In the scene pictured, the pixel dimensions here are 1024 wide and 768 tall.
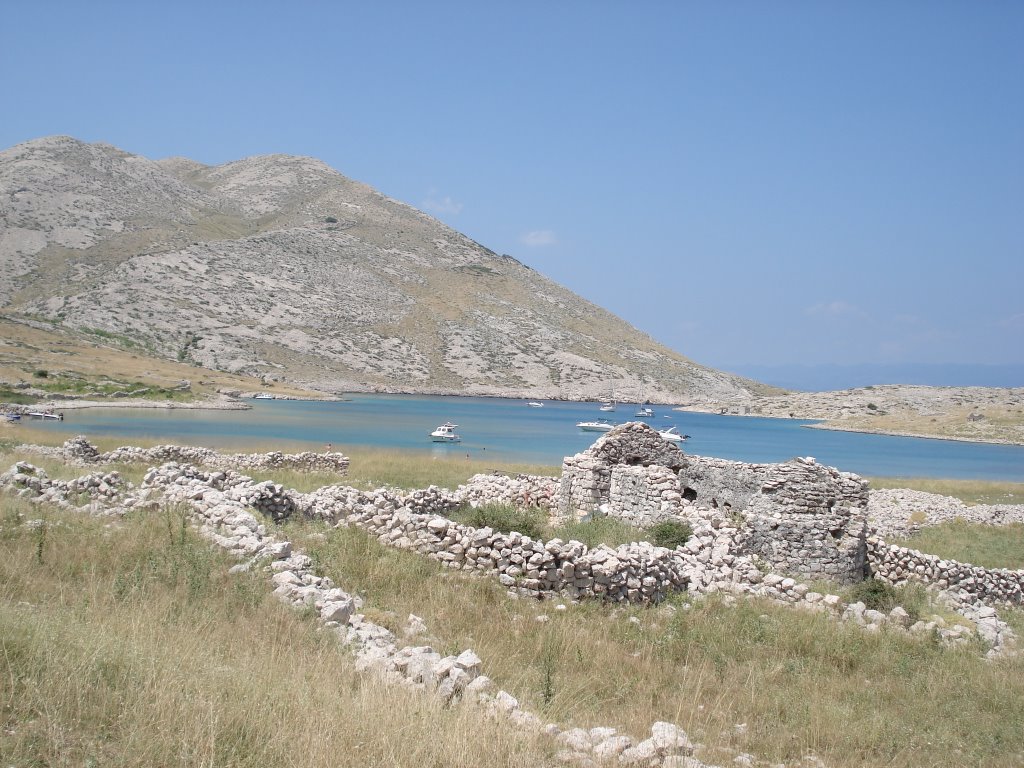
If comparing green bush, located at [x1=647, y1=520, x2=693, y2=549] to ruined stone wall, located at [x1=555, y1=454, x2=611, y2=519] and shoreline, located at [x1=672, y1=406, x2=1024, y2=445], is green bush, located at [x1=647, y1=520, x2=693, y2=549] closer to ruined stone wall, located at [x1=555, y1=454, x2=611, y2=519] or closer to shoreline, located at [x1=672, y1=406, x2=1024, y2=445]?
ruined stone wall, located at [x1=555, y1=454, x2=611, y2=519]

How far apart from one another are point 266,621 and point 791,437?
93324 mm

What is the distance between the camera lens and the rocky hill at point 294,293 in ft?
369

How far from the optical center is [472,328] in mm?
145250

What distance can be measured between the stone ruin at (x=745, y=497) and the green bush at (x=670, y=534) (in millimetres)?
1163

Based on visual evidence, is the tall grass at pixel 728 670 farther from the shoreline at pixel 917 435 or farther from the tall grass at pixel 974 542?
the shoreline at pixel 917 435

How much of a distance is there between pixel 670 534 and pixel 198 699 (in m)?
11.5

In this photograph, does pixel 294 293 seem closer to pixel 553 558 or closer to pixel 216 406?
pixel 216 406

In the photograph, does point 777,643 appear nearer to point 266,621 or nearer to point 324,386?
point 266,621

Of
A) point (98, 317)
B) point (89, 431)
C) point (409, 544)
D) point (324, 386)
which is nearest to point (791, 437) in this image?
point (324, 386)

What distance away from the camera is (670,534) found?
48.4 feet

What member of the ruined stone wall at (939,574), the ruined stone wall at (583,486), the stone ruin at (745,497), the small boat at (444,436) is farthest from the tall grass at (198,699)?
the small boat at (444,436)

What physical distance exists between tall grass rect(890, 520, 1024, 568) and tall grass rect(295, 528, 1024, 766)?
1121 centimetres

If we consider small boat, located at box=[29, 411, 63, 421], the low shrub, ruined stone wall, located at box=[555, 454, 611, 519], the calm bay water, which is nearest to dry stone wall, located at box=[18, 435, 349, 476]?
the calm bay water

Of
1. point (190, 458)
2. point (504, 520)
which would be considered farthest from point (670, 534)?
point (190, 458)
